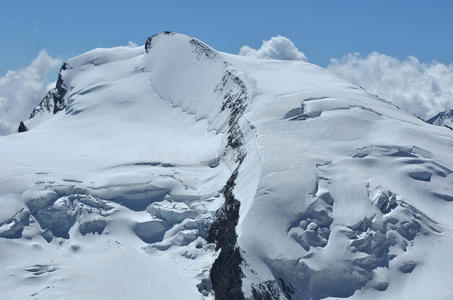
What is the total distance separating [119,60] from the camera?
15488 centimetres

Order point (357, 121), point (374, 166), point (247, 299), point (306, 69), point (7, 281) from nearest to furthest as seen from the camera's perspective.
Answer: point (247, 299), point (7, 281), point (374, 166), point (357, 121), point (306, 69)

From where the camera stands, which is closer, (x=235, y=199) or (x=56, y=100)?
(x=235, y=199)

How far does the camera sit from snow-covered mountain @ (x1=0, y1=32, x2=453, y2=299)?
85.5m

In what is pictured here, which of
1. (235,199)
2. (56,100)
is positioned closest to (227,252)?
(235,199)

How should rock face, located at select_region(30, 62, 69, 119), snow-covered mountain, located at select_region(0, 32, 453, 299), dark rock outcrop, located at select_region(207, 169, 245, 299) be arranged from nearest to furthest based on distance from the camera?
dark rock outcrop, located at select_region(207, 169, 245, 299), snow-covered mountain, located at select_region(0, 32, 453, 299), rock face, located at select_region(30, 62, 69, 119)

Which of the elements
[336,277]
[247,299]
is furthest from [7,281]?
[336,277]

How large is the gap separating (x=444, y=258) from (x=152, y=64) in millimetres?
76478

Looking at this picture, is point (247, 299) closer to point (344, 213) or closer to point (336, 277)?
point (336, 277)

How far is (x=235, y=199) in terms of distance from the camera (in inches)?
3772

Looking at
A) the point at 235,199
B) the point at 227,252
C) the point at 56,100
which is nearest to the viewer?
the point at 227,252

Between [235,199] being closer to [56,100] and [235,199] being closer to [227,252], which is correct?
[227,252]

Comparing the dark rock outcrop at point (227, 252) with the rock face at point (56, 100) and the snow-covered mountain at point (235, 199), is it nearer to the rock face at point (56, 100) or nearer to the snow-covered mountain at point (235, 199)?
the snow-covered mountain at point (235, 199)

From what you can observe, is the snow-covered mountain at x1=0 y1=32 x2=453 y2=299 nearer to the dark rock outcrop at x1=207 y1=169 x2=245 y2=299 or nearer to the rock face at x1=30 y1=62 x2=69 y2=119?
the dark rock outcrop at x1=207 y1=169 x2=245 y2=299

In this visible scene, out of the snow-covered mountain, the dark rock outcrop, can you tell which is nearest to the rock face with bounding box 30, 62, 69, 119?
the snow-covered mountain
